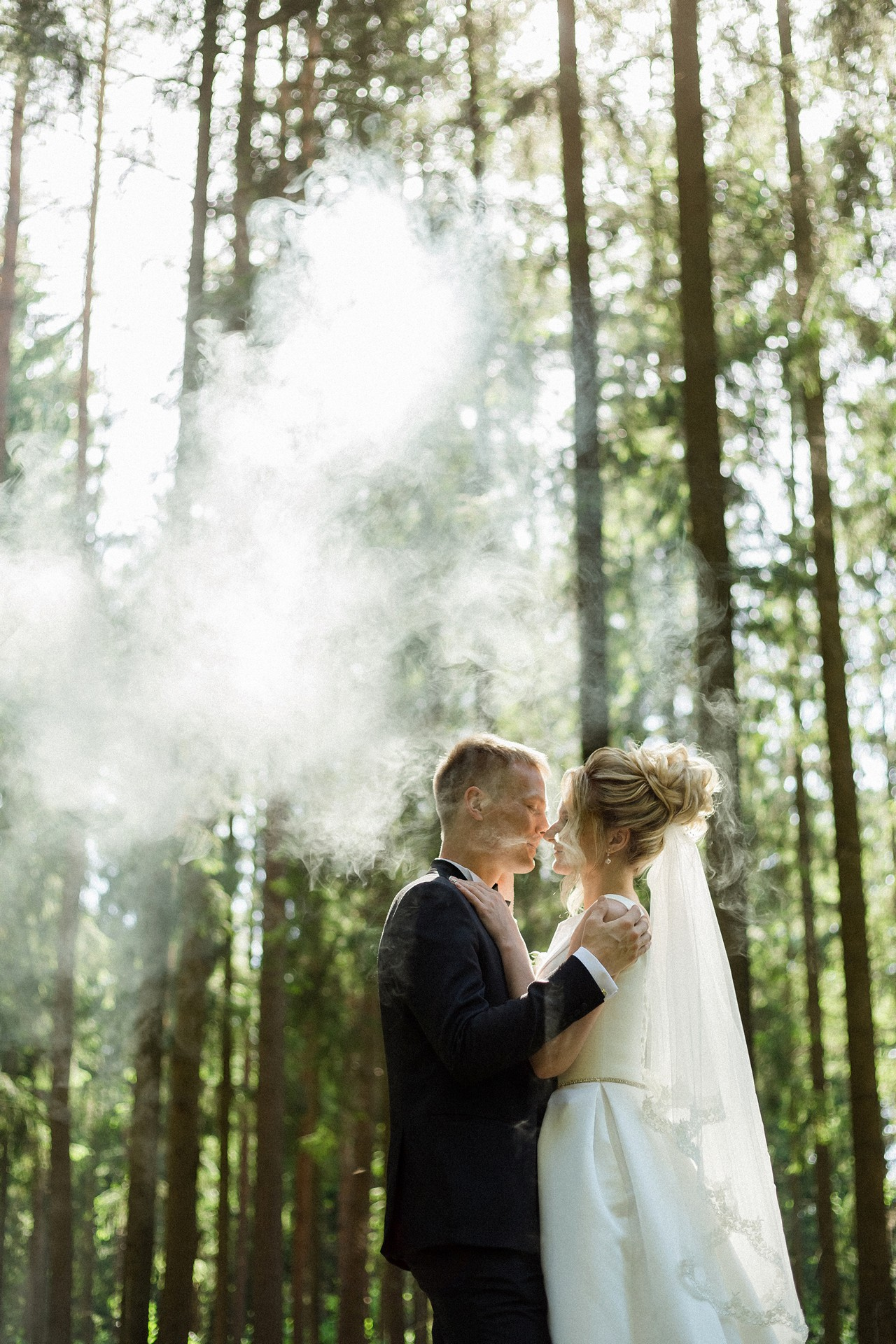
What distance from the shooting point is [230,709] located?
7.34 metres

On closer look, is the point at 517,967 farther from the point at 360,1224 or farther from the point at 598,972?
the point at 360,1224

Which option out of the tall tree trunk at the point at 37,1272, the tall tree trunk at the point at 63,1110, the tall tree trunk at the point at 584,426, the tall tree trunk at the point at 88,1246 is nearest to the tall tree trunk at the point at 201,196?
the tall tree trunk at the point at 584,426

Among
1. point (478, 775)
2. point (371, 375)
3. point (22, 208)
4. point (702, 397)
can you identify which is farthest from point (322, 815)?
point (22, 208)

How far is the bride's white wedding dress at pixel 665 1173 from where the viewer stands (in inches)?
94.3

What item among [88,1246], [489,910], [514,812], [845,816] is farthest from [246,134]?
[88,1246]

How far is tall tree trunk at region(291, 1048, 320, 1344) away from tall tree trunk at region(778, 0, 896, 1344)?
7.01 metres

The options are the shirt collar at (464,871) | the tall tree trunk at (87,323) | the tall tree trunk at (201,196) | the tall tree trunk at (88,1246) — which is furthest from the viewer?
the tall tree trunk at (88,1246)

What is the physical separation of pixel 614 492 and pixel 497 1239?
6637 mm

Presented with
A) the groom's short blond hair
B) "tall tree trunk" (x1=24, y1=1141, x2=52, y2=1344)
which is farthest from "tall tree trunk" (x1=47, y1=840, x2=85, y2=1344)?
the groom's short blond hair

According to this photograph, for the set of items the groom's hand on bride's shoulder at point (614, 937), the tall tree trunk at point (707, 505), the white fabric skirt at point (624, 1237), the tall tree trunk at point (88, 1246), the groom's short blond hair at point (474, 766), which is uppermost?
the tall tree trunk at point (707, 505)

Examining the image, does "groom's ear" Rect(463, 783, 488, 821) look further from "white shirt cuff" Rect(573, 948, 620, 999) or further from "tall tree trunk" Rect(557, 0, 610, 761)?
"tall tree trunk" Rect(557, 0, 610, 761)

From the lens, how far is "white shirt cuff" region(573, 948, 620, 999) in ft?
8.15

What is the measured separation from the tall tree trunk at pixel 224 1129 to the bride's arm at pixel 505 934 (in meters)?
7.05

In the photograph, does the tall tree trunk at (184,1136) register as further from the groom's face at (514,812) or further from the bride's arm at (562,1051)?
the bride's arm at (562,1051)
